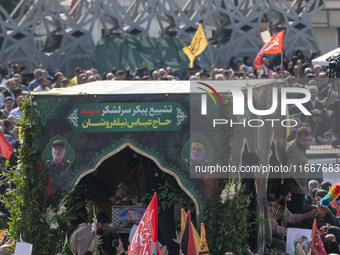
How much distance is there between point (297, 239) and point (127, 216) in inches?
84.6

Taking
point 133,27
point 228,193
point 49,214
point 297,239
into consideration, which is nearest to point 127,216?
point 49,214

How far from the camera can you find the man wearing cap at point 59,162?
10.5 meters

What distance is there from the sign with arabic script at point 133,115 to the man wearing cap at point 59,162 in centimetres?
42

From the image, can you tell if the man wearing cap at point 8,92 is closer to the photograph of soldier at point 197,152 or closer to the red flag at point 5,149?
the red flag at point 5,149

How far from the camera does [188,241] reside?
379 inches

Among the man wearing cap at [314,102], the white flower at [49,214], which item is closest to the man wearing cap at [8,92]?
the man wearing cap at [314,102]

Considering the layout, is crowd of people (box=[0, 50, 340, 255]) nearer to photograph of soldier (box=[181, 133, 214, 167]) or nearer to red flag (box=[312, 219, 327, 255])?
red flag (box=[312, 219, 327, 255])

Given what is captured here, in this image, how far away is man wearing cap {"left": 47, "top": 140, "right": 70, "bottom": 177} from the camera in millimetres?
10508

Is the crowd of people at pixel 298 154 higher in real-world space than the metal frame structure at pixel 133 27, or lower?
lower

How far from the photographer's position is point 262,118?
1176cm

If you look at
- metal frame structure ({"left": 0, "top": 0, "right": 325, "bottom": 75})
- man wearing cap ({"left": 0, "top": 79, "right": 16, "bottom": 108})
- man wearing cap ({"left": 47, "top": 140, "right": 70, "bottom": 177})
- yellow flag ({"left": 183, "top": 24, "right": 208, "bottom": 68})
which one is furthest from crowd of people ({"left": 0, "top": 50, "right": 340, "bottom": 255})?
metal frame structure ({"left": 0, "top": 0, "right": 325, "bottom": 75})

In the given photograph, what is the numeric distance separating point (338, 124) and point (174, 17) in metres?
18.6

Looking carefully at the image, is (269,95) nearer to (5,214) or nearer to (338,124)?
(5,214)

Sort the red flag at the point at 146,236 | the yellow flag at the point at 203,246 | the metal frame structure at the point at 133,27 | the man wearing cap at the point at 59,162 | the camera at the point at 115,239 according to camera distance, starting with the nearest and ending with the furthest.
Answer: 1. the red flag at the point at 146,236
2. the yellow flag at the point at 203,246
3. the man wearing cap at the point at 59,162
4. the camera at the point at 115,239
5. the metal frame structure at the point at 133,27
